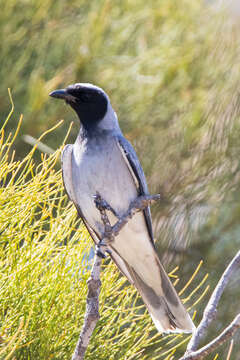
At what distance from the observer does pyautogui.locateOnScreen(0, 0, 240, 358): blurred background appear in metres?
2.12

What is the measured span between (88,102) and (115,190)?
277 mm

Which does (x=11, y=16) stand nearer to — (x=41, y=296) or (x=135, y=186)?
(x=135, y=186)

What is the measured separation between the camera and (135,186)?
5.79 feet

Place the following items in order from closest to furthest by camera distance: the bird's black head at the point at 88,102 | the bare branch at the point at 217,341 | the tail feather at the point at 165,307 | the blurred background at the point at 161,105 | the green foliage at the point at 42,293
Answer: the bare branch at the point at 217,341
the green foliage at the point at 42,293
the tail feather at the point at 165,307
the bird's black head at the point at 88,102
the blurred background at the point at 161,105

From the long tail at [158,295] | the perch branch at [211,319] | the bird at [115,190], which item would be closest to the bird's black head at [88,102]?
the bird at [115,190]

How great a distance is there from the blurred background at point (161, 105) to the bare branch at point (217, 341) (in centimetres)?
87

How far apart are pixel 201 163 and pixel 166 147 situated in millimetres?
130

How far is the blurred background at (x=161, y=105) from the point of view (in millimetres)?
2115

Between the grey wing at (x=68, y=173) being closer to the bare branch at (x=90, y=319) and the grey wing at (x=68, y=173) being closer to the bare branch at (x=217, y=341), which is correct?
the bare branch at (x=90, y=319)

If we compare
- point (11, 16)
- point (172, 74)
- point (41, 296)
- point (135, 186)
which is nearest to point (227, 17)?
point (172, 74)

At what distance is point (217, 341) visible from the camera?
121 cm

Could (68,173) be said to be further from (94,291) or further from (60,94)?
(94,291)

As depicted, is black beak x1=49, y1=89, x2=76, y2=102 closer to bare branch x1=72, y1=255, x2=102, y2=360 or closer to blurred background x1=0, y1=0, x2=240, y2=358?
blurred background x1=0, y1=0, x2=240, y2=358

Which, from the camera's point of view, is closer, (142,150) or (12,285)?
(12,285)
